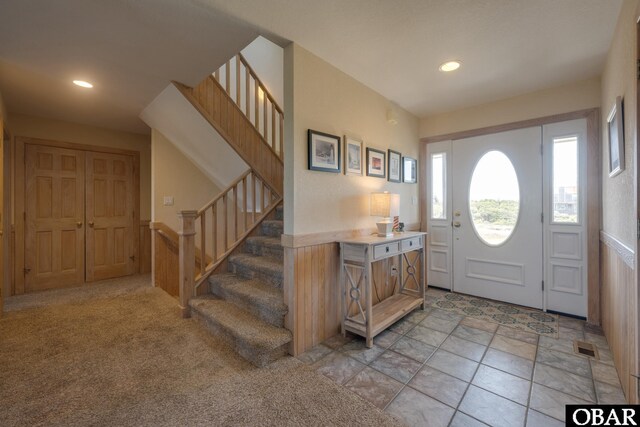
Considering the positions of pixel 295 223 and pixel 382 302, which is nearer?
pixel 295 223

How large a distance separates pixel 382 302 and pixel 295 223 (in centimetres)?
145

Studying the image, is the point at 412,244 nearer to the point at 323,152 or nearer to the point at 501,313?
the point at 501,313

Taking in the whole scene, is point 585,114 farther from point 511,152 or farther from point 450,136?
point 450,136

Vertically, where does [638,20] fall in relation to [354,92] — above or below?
below

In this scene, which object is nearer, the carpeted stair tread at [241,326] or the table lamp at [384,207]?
the carpeted stair tread at [241,326]

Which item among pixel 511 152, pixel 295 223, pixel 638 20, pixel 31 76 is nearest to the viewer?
pixel 638 20

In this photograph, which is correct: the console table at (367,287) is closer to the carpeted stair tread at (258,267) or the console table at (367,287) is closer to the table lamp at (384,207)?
the table lamp at (384,207)

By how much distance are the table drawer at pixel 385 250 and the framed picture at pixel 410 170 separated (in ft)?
3.81

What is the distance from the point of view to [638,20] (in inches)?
51.8

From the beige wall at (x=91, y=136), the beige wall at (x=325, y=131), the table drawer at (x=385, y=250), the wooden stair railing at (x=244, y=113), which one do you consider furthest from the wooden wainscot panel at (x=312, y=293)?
the beige wall at (x=91, y=136)

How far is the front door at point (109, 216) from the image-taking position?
4.07m

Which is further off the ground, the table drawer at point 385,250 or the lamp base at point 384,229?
the lamp base at point 384,229

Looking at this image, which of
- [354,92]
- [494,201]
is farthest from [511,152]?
[354,92]

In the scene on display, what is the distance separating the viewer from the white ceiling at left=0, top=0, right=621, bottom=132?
1.68 m
